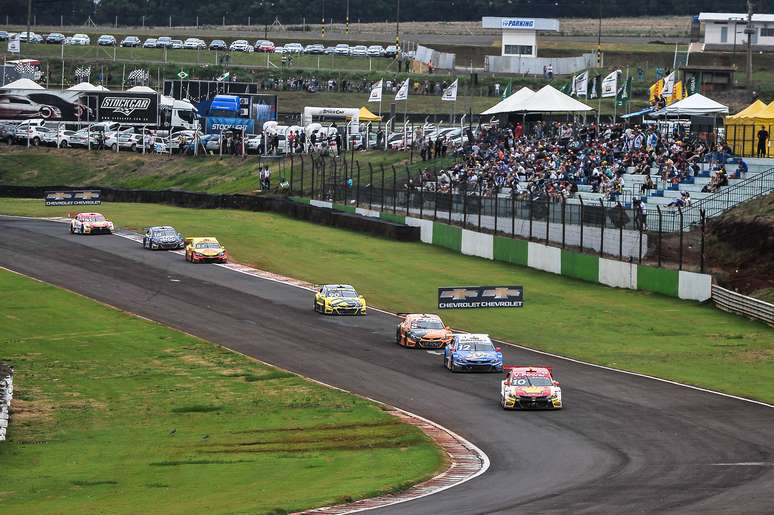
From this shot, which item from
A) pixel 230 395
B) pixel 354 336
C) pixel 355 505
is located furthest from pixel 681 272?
pixel 355 505

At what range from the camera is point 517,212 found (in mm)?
62250

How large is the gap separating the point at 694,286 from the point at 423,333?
13.1m

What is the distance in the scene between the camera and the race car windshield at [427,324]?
43.7 meters

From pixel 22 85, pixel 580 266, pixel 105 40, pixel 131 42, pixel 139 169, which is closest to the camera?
pixel 580 266

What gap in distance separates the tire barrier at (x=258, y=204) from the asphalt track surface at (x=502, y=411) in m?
12.8

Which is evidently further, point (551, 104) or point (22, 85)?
point (22, 85)

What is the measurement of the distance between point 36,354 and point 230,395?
342 inches

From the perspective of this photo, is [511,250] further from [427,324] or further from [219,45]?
[219,45]

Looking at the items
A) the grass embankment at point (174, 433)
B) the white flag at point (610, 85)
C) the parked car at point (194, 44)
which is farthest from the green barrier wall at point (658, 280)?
the parked car at point (194, 44)

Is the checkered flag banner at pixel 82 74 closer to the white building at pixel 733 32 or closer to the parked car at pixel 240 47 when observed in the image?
the parked car at pixel 240 47

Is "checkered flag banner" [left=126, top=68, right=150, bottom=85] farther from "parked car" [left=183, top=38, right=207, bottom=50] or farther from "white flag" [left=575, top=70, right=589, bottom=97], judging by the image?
"white flag" [left=575, top=70, right=589, bottom=97]

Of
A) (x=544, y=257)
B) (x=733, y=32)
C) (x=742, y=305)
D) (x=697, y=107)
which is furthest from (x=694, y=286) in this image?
(x=733, y=32)

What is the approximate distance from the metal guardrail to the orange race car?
1099 centimetres

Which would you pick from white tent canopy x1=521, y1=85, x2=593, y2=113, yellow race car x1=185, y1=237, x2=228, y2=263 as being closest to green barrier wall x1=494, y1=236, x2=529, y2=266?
yellow race car x1=185, y1=237, x2=228, y2=263
